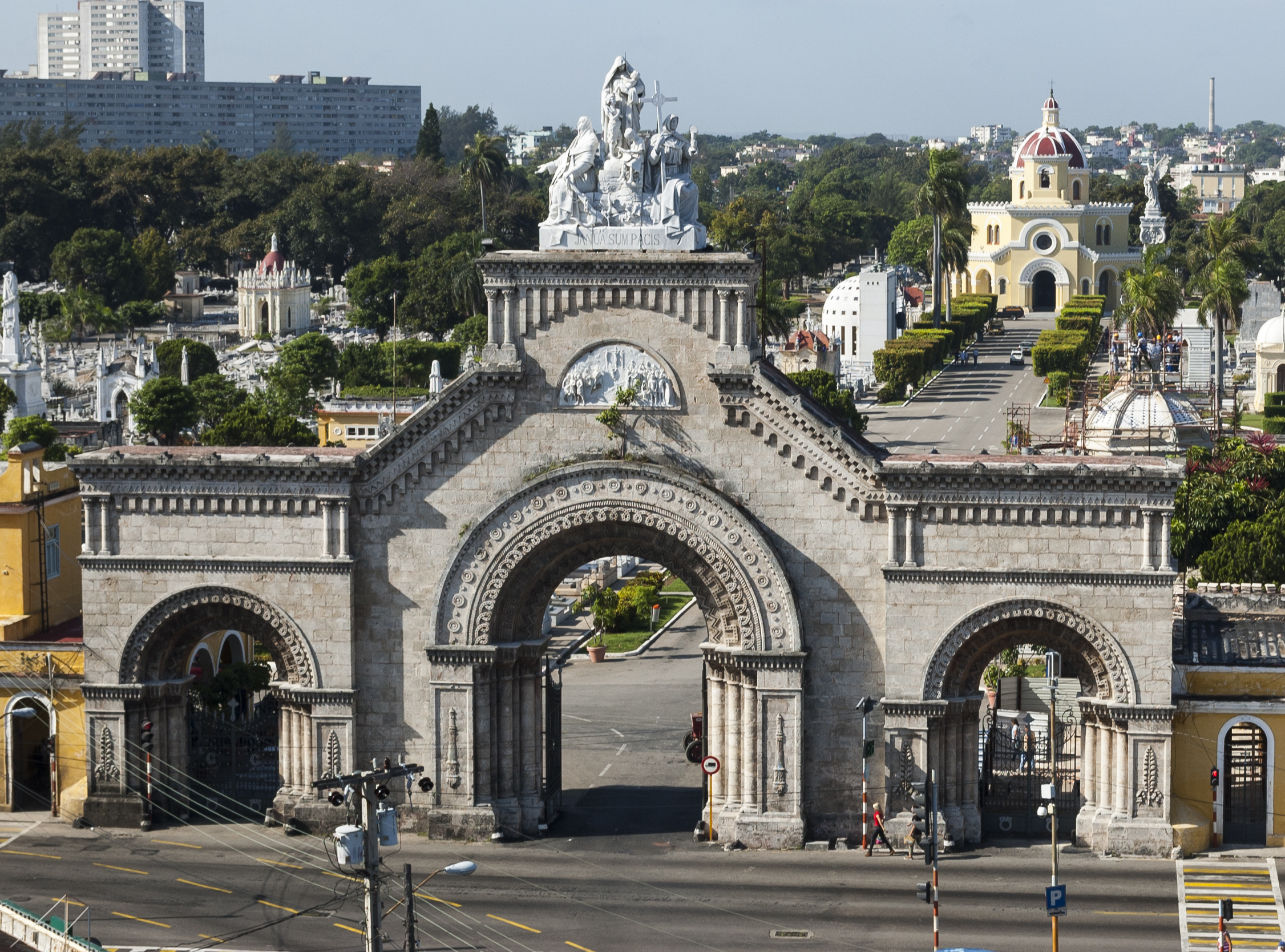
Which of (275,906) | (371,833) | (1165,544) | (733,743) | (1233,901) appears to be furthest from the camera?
(733,743)

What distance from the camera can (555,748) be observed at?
61.0m

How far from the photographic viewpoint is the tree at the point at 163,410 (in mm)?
131625

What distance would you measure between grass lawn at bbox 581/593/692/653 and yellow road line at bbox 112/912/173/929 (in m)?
38.8

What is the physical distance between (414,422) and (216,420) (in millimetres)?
82928

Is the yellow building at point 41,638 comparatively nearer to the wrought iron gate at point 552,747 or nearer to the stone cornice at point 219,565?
the stone cornice at point 219,565

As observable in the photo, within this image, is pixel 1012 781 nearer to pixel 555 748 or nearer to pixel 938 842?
pixel 938 842

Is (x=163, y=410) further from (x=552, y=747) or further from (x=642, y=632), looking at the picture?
(x=552, y=747)

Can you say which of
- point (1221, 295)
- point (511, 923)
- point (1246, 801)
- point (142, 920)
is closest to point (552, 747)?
point (511, 923)

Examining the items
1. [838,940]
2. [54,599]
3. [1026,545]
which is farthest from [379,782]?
[54,599]

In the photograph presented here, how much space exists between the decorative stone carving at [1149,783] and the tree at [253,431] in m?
63.6

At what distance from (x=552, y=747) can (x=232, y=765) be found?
8.84 m

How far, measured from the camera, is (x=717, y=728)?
5912 centimetres

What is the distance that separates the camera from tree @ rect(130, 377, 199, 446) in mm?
131625

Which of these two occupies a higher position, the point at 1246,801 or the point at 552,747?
the point at 552,747
